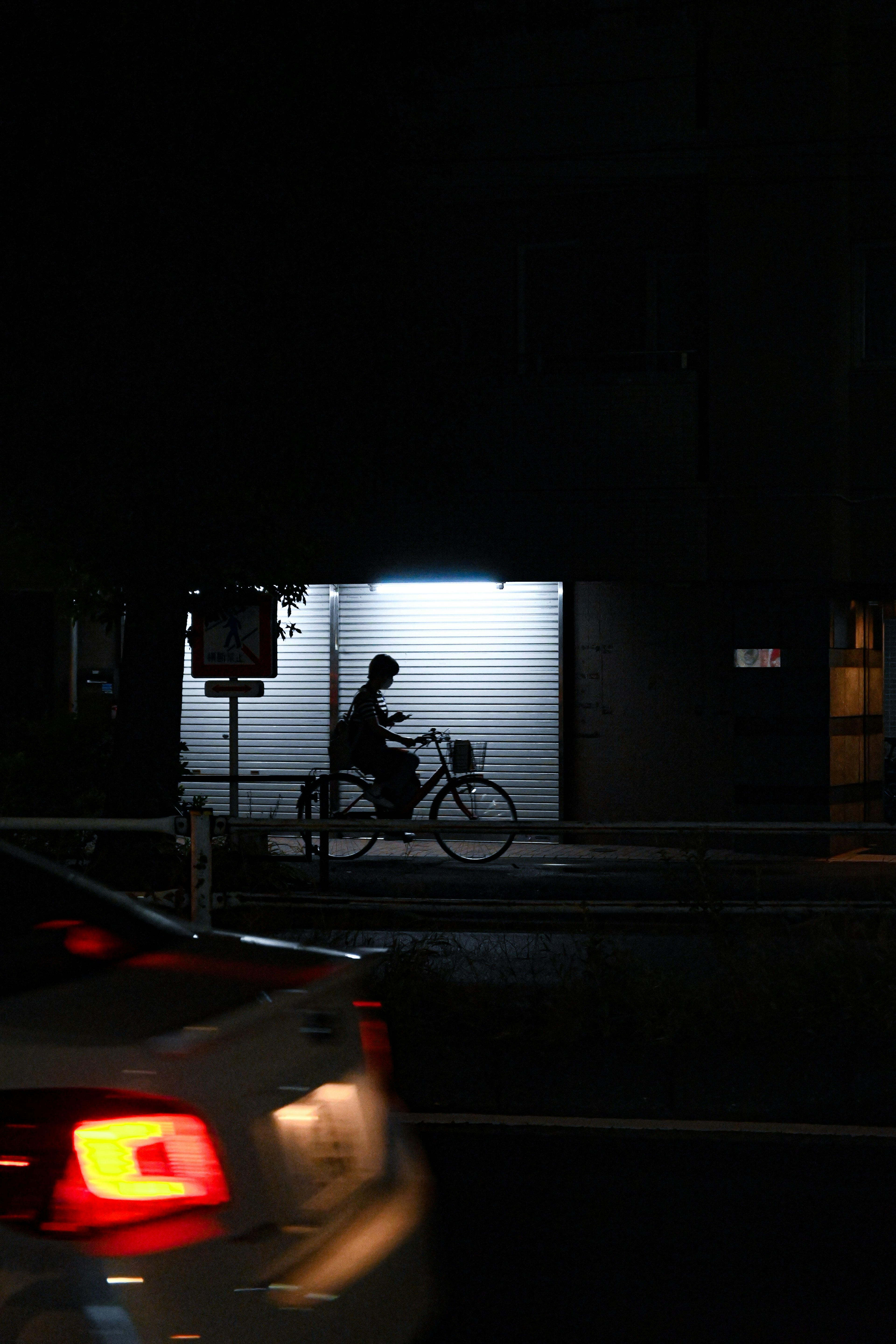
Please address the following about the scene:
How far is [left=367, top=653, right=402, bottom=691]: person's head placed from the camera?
14.4 meters

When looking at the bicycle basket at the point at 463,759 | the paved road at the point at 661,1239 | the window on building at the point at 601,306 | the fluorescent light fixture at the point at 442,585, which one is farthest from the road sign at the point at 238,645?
the paved road at the point at 661,1239

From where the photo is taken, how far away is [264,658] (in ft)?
42.6

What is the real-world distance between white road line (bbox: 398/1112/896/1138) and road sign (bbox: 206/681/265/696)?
682cm

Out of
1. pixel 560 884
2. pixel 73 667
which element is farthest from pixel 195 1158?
pixel 73 667

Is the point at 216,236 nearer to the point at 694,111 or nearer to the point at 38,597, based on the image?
the point at 694,111

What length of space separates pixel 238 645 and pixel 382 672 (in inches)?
71.5

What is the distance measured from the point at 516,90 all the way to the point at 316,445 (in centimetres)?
657

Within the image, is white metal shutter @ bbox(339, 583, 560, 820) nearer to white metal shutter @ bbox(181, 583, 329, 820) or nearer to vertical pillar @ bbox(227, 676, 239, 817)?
white metal shutter @ bbox(181, 583, 329, 820)

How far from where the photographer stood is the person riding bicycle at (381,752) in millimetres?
14281

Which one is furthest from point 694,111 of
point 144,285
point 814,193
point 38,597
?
point 38,597

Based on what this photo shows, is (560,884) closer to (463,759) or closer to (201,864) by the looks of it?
(463,759)

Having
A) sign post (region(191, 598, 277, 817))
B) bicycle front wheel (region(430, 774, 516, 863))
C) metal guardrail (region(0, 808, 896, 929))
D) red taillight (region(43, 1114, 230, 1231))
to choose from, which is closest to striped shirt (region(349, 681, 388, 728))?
bicycle front wheel (region(430, 774, 516, 863))

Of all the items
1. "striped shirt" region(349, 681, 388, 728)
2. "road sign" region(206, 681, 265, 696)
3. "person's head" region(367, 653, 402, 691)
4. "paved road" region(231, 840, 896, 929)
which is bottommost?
"paved road" region(231, 840, 896, 929)

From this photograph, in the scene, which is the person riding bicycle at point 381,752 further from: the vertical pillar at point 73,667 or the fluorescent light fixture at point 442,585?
the vertical pillar at point 73,667
